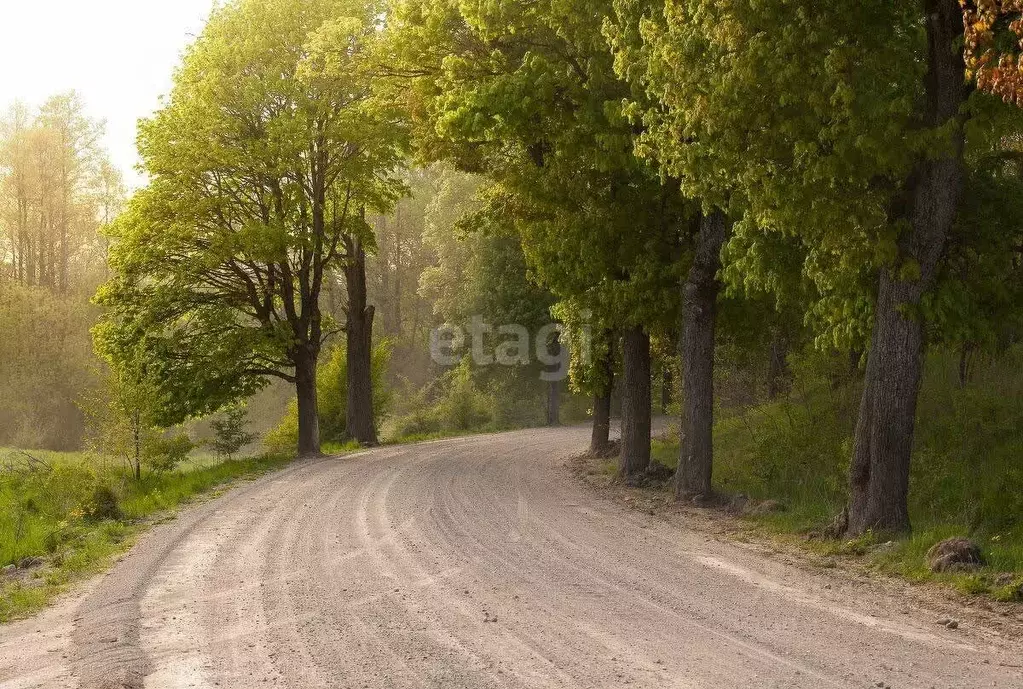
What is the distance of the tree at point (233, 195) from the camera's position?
2658cm

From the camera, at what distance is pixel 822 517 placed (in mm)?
14000

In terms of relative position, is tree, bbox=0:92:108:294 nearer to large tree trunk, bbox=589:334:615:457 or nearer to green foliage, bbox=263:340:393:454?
green foliage, bbox=263:340:393:454

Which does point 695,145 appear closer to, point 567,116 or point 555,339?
point 567,116

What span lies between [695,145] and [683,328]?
18.5 feet

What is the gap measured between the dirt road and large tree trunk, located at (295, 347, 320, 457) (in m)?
A: 14.4

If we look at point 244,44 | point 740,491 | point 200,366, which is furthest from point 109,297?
point 740,491

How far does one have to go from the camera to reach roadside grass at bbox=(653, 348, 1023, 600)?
36.6 feet

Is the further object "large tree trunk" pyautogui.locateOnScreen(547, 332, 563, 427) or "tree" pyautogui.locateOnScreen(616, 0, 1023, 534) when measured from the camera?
"large tree trunk" pyautogui.locateOnScreen(547, 332, 563, 427)

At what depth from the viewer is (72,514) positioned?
15797 mm

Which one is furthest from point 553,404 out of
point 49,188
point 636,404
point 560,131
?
point 560,131

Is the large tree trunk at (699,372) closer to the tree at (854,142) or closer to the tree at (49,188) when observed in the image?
the tree at (854,142)

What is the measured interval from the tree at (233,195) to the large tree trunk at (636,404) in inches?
369

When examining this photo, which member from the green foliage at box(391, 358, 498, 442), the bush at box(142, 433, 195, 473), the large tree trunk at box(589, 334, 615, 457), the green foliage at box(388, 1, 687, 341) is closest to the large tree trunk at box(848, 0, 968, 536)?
the green foliage at box(388, 1, 687, 341)

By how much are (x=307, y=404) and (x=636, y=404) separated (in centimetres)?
1177
